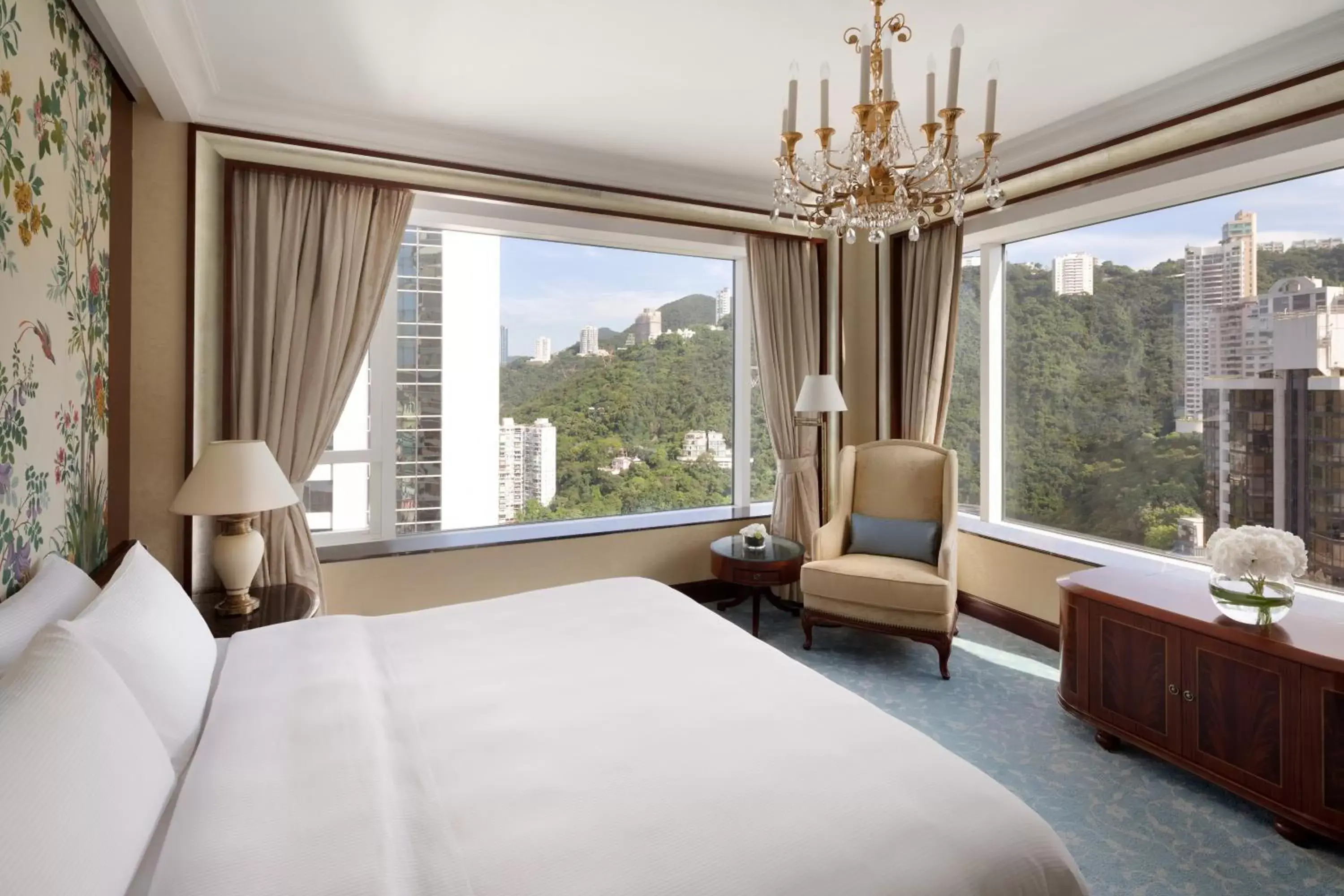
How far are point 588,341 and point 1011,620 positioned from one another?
301 centimetres

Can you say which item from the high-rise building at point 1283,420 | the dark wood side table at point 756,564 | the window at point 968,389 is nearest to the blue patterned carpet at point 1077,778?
the dark wood side table at point 756,564

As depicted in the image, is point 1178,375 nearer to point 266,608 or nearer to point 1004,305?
point 1004,305

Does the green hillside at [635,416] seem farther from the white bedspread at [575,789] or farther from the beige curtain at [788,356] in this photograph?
the white bedspread at [575,789]

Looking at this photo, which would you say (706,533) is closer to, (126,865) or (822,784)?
(822,784)

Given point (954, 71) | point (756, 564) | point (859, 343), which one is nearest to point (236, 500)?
point (756, 564)

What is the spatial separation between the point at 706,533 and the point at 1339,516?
3.00 m

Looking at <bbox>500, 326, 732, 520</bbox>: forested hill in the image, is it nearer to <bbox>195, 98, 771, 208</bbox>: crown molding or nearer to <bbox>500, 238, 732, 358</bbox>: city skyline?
<bbox>500, 238, 732, 358</bbox>: city skyline

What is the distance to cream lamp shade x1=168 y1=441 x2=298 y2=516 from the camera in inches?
99.3

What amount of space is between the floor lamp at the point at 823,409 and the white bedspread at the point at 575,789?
233cm

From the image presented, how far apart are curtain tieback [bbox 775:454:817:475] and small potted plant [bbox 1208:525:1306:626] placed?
93.7 inches

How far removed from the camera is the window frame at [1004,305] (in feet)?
9.42

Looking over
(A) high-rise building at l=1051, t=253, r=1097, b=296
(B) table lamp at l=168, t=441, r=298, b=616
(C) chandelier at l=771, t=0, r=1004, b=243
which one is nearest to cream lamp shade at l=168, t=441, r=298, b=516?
(B) table lamp at l=168, t=441, r=298, b=616

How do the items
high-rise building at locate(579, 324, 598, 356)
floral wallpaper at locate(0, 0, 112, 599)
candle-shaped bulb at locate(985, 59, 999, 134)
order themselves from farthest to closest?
high-rise building at locate(579, 324, 598, 356) < candle-shaped bulb at locate(985, 59, 999, 134) < floral wallpaper at locate(0, 0, 112, 599)

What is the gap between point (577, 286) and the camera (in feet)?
13.9
